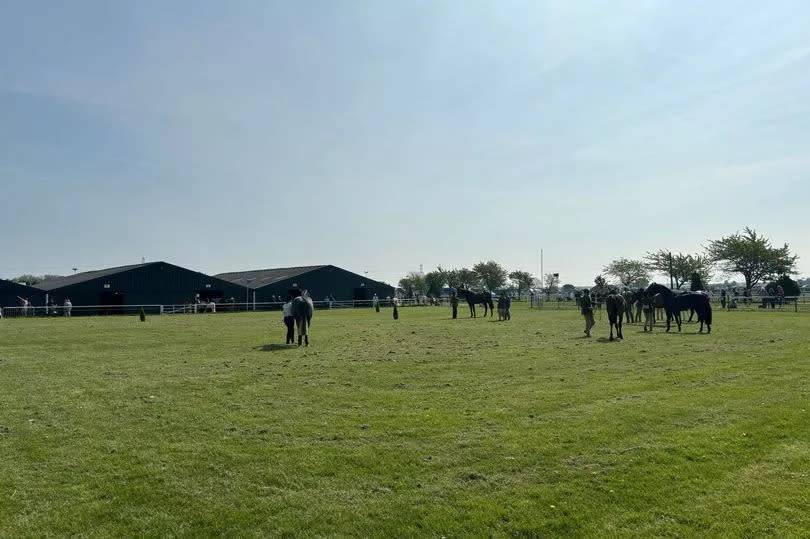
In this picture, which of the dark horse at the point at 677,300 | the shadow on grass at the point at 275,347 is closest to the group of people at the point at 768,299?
the dark horse at the point at 677,300

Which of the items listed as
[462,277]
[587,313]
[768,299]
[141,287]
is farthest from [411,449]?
[462,277]

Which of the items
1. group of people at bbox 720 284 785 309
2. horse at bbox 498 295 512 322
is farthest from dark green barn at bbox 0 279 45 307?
group of people at bbox 720 284 785 309

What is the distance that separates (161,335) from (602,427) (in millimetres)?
21411

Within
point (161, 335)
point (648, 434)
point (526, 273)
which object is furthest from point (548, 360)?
point (526, 273)

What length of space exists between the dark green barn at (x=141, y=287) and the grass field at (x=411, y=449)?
4398cm

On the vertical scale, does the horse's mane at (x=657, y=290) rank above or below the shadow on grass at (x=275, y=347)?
above

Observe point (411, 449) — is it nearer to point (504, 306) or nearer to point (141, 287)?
point (504, 306)

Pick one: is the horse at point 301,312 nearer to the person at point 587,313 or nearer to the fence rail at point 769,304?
the person at point 587,313

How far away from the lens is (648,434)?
7324 millimetres

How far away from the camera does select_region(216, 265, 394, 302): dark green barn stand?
64188 millimetres

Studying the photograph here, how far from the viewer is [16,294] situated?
50531 millimetres

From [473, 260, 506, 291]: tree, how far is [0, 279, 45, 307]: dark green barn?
2698 inches

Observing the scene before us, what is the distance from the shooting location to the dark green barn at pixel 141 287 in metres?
52.0

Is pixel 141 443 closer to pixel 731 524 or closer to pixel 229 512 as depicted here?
pixel 229 512
